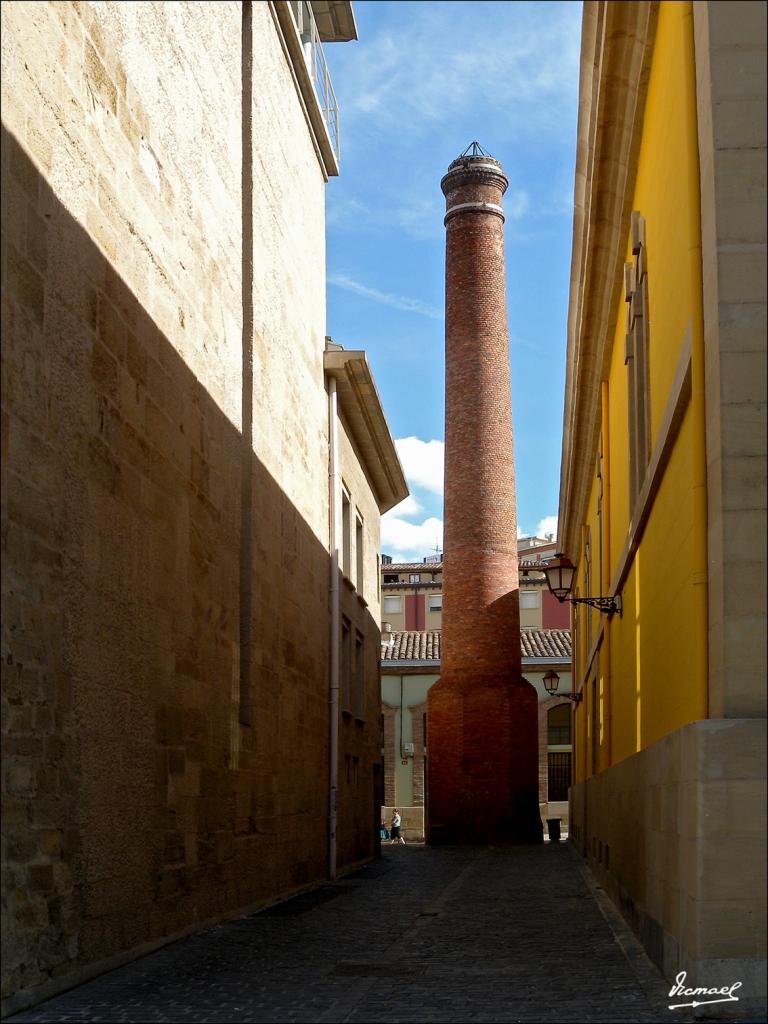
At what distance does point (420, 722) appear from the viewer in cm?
4634

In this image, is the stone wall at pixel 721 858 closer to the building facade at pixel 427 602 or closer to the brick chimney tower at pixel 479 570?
the brick chimney tower at pixel 479 570

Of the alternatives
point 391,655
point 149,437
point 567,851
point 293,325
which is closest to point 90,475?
point 149,437

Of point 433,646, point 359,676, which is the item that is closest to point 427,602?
point 433,646

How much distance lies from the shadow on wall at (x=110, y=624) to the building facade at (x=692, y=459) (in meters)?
3.28

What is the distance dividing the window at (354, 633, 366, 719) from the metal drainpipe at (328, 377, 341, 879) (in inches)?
132

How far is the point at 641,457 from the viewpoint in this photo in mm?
10875

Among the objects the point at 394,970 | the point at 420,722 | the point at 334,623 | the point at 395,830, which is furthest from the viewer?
the point at 420,722

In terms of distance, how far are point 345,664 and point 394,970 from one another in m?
12.8

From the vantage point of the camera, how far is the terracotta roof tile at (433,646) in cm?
4712

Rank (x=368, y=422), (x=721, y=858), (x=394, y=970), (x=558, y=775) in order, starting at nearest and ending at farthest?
1. (x=721, y=858)
2. (x=394, y=970)
3. (x=368, y=422)
4. (x=558, y=775)

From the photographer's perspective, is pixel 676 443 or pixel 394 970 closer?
pixel 676 443

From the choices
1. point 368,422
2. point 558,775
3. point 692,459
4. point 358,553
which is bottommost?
point 558,775

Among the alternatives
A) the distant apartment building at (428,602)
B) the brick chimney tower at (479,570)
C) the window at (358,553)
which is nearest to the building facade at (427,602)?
the distant apartment building at (428,602)

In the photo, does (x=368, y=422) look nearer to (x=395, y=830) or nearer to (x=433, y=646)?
(x=395, y=830)
